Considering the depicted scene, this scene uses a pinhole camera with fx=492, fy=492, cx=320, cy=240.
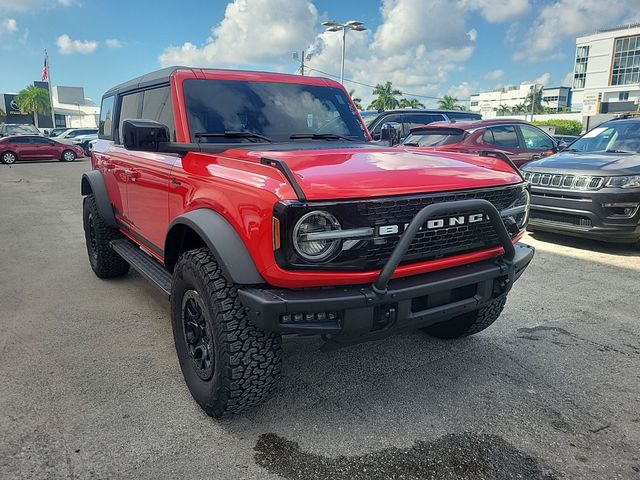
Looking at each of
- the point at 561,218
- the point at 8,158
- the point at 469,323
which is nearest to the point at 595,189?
the point at 561,218

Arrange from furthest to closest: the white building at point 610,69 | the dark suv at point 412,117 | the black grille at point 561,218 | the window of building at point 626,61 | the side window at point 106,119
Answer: the window of building at point 626,61 < the white building at point 610,69 < the dark suv at point 412,117 < the black grille at point 561,218 < the side window at point 106,119

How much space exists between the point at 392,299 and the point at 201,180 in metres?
1.31

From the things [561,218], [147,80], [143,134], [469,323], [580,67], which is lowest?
[469,323]

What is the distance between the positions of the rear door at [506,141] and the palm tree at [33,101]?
7031cm

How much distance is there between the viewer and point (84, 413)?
271cm

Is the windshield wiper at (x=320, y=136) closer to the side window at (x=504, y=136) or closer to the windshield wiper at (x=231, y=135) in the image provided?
the windshield wiper at (x=231, y=135)

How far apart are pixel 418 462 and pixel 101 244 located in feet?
12.5

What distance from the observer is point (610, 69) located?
7250 centimetres

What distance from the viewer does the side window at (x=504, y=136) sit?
27.1ft

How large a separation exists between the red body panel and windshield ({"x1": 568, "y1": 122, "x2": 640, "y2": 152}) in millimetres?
4606

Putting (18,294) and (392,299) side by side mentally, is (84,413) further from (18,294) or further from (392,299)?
(18,294)

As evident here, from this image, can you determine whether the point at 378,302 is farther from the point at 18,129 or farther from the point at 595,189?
the point at 18,129

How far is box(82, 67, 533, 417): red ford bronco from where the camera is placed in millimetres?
2234

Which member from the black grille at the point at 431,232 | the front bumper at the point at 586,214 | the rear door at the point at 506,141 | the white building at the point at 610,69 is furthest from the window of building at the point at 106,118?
the white building at the point at 610,69
